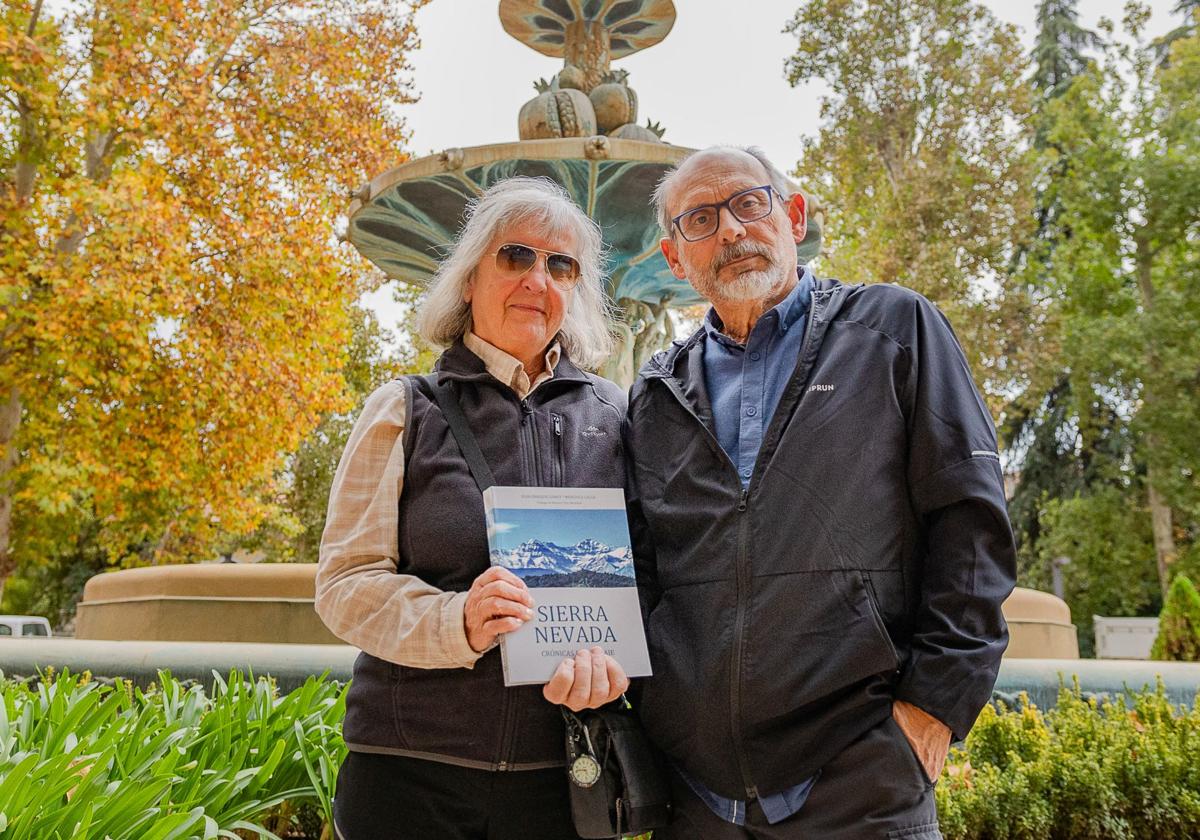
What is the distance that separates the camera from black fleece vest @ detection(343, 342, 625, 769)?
1.99 meters

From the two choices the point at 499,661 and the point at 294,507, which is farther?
the point at 294,507

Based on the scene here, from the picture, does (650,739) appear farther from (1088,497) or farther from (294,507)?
(1088,497)

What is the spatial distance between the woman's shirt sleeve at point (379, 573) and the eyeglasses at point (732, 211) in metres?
0.81

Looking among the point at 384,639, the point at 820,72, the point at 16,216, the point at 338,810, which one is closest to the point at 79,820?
the point at 338,810

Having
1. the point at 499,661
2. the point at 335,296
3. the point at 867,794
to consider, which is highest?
the point at 335,296

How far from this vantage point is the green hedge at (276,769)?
2424 mm

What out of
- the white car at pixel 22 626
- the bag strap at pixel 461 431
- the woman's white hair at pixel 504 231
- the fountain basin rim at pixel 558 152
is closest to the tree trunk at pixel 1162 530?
the fountain basin rim at pixel 558 152

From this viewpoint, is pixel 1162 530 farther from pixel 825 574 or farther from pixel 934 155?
pixel 825 574

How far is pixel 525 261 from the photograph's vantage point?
7.64 feet

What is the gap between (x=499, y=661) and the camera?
6.60ft

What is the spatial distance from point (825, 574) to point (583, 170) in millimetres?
4997

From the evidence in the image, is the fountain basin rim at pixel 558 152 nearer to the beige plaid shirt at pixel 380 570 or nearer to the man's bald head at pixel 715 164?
the man's bald head at pixel 715 164

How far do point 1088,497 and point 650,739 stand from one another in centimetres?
2637

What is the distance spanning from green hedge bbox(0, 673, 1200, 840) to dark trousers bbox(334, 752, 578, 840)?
658 mm
